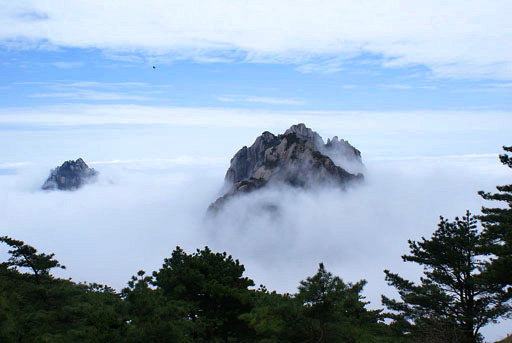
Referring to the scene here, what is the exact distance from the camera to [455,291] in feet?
89.7

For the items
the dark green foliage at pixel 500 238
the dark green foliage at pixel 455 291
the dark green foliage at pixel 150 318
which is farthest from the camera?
the dark green foliage at pixel 455 291

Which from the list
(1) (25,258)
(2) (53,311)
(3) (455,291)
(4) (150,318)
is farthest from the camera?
(3) (455,291)

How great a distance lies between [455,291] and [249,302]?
14.0 m

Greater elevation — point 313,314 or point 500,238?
point 500,238

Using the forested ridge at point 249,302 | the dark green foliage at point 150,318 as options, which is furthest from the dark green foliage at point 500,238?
the dark green foliage at point 150,318

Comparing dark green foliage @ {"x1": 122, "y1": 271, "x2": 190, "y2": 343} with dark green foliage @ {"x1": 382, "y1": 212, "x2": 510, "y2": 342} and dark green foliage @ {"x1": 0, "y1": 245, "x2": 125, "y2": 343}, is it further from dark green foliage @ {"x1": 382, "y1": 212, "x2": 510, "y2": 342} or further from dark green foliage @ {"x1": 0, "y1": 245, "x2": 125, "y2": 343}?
dark green foliage @ {"x1": 382, "y1": 212, "x2": 510, "y2": 342}

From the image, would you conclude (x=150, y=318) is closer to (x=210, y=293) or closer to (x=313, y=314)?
(x=313, y=314)

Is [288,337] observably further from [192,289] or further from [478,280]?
[478,280]

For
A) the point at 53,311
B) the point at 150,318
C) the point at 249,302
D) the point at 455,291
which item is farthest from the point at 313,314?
the point at 455,291

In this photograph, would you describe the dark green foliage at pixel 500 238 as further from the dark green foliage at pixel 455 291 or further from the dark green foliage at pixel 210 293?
the dark green foliage at pixel 210 293

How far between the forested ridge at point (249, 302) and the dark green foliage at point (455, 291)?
0.06 meters

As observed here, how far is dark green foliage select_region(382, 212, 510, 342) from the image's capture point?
25.5 metres

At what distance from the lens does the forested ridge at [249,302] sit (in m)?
15.4

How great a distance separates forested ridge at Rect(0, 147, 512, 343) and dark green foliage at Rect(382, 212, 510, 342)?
0.06 metres
